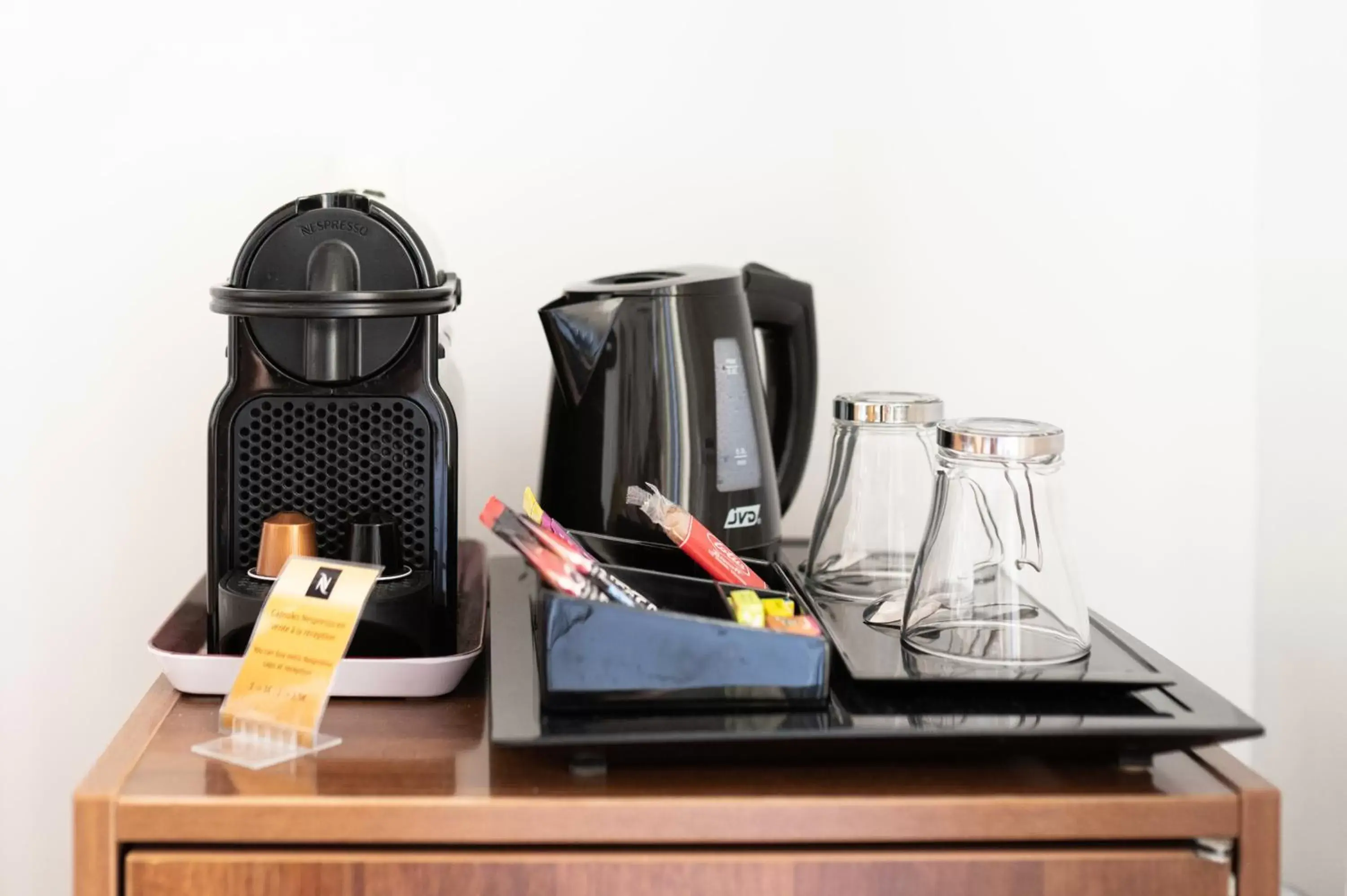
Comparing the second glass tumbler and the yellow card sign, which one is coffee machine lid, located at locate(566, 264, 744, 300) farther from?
the yellow card sign

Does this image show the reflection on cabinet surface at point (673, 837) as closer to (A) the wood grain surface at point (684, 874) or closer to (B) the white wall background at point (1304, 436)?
(A) the wood grain surface at point (684, 874)

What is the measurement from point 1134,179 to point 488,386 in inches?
25.4

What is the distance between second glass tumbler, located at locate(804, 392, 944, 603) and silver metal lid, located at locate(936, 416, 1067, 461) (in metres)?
0.15

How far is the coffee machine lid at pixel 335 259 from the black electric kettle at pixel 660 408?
4.9 inches

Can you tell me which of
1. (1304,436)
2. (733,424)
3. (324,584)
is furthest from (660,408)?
(1304,436)

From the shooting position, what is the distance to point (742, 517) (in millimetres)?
886

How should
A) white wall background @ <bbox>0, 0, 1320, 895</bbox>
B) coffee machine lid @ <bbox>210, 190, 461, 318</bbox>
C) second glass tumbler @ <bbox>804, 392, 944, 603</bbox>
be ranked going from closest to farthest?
coffee machine lid @ <bbox>210, 190, 461, 318</bbox> → second glass tumbler @ <bbox>804, 392, 944, 603</bbox> → white wall background @ <bbox>0, 0, 1320, 895</bbox>

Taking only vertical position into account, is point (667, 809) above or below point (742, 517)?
below

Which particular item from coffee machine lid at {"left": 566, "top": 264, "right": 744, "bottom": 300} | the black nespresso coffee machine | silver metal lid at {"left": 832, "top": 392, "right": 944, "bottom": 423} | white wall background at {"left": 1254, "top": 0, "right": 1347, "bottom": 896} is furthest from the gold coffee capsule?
white wall background at {"left": 1254, "top": 0, "right": 1347, "bottom": 896}

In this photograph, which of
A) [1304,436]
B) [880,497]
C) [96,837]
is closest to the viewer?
[96,837]

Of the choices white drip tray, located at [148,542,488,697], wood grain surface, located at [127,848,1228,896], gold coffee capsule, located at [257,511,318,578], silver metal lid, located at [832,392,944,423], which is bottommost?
wood grain surface, located at [127,848,1228,896]

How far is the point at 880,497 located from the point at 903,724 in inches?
9.8

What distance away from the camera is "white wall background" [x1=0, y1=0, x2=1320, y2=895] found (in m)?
1.12

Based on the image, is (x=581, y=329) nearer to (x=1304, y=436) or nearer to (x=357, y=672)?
(x=357, y=672)
